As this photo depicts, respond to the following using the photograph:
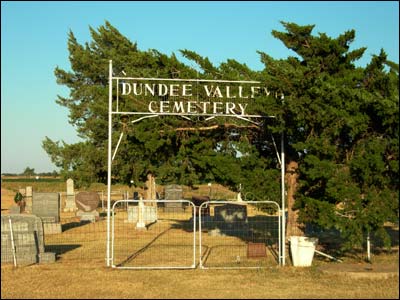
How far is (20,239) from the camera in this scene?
13656 millimetres

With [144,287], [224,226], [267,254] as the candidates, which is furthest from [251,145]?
[224,226]

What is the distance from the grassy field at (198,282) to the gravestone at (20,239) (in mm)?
268

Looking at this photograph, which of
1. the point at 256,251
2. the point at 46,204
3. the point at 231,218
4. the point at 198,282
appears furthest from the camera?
the point at 46,204

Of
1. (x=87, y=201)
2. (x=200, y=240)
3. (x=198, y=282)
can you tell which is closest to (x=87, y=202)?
(x=87, y=201)

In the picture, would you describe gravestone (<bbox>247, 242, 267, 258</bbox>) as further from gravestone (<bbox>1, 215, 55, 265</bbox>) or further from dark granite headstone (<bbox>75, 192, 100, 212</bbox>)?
dark granite headstone (<bbox>75, 192, 100, 212</bbox>)

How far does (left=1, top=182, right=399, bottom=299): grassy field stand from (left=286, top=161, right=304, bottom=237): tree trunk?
94cm

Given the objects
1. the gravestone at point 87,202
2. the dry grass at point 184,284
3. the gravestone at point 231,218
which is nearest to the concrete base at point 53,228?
the gravestone at point 231,218

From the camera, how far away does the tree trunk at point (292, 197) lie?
15.0 m

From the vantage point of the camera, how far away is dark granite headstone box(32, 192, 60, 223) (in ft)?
85.9

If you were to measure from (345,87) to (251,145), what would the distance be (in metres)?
3.86

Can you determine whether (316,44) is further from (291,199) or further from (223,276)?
(223,276)

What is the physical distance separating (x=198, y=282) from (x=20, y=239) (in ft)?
15.1

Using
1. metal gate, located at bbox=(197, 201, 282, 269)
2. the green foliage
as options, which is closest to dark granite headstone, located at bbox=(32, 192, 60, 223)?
metal gate, located at bbox=(197, 201, 282, 269)

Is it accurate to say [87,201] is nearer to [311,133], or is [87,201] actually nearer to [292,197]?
[292,197]
